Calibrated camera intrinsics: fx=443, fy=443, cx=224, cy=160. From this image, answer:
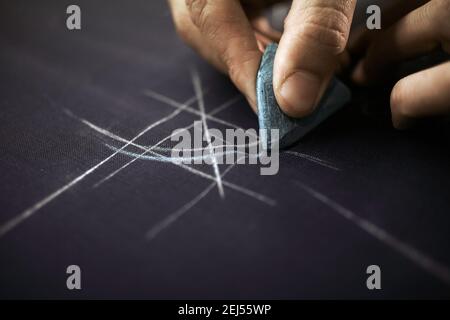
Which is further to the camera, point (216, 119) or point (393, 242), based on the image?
point (216, 119)

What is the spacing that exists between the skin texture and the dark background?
0.13ft

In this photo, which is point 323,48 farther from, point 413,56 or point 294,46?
point 413,56

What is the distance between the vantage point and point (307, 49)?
0.55 meters

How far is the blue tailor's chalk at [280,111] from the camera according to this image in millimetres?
563

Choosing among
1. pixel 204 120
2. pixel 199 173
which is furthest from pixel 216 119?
pixel 199 173

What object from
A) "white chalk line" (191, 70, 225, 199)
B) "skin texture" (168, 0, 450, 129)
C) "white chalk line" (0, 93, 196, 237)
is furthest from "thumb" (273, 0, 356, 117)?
"white chalk line" (0, 93, 196, 237)

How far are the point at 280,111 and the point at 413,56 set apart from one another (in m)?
0.24

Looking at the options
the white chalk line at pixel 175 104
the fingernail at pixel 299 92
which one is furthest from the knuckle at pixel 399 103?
the white chalk line at pixel 175 104

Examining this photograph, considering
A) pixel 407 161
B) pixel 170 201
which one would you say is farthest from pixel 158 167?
pixel 407 161

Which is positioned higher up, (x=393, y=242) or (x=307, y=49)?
(x=307, y=49)

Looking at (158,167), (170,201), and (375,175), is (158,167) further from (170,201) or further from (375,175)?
(375,175)

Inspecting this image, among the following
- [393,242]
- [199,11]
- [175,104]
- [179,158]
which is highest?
[199,11]

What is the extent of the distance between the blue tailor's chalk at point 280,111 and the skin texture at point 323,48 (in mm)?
14

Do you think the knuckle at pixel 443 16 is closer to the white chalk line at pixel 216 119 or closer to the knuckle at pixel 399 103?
the knuckle at pixel 399 103
